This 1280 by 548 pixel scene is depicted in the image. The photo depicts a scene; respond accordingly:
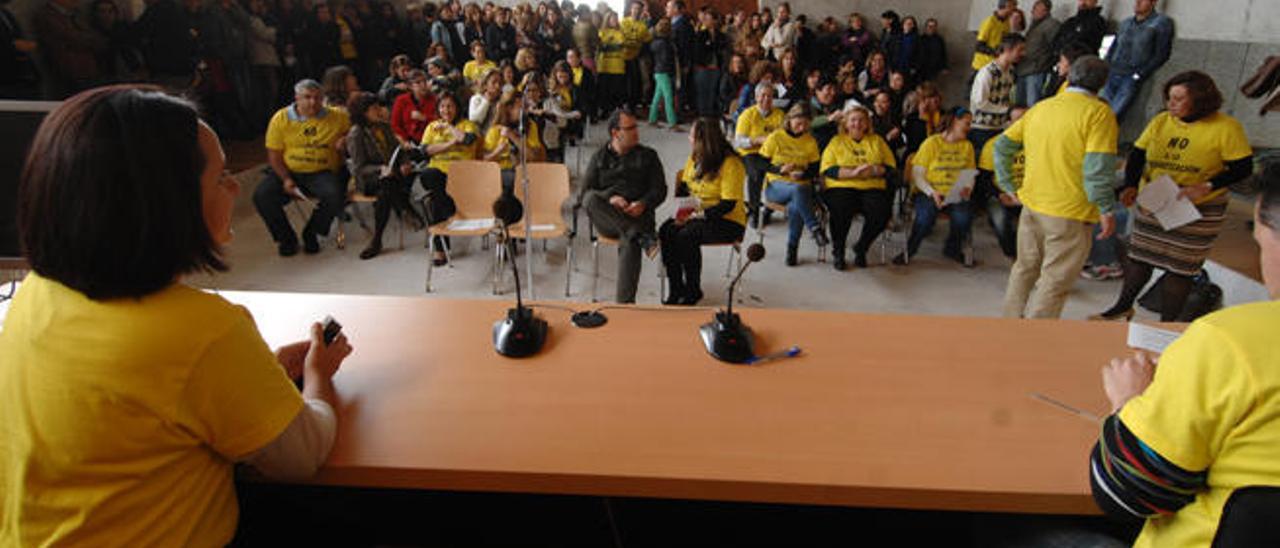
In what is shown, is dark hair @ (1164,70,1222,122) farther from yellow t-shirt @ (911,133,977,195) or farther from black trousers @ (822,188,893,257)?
black trousers @ (822,188,893,257)

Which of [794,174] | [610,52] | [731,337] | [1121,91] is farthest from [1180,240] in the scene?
[610,52]

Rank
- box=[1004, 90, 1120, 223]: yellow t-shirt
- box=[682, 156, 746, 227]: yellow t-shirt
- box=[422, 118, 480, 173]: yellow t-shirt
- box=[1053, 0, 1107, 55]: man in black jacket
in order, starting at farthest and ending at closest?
box=[1053, 0, 1107, 55]: man in black jacket < box=[422, 118, 480, 173]: yellow t-shirt < box=[682, 156, 746, 227]: yellow t-shirt < box=[1004, 90, 1120, 223]: yellow t-shirt

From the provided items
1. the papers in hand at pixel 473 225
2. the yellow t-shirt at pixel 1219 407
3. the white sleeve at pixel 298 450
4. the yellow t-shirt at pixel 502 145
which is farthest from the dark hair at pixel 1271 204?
the yellow t-shirt at pixel 502 145

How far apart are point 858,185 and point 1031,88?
473 centimetres

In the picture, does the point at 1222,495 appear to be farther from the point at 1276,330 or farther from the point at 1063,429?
the point at 1063,429

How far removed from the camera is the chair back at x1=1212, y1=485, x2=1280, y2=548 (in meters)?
0.89

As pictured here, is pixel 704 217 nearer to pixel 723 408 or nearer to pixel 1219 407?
pixel 723 408

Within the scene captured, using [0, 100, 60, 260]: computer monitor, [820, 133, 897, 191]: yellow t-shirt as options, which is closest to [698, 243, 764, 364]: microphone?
[0, 100, 60, 260]: computer monitor

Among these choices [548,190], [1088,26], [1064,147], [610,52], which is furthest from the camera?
[610,52]

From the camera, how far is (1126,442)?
1.02m

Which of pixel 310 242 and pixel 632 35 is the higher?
pixel 632 35

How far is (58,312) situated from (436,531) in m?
1.23

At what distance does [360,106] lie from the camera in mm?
4883

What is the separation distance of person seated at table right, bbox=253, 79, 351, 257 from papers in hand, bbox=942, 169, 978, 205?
432cm
